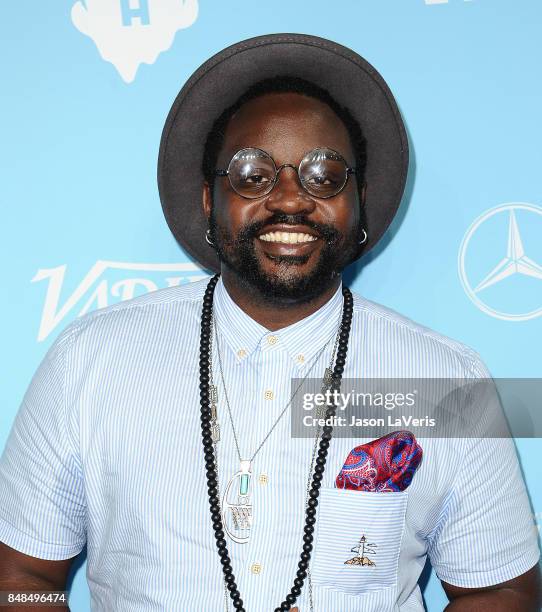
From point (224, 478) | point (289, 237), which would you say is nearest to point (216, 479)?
point (224, 478)

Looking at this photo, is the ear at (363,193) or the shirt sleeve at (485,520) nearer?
the shirt sleeve at (485,520)

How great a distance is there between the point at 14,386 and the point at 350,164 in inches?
39.0

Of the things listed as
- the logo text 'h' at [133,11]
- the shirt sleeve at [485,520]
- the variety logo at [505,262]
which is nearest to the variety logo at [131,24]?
the logo text 'h' at [133,11]

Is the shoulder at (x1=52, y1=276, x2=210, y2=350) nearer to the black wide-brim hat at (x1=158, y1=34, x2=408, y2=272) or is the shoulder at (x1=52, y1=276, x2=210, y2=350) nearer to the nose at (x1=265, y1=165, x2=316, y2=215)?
the black wide-brim hat at (x1=158, y1=34, x2=408, y2=272)

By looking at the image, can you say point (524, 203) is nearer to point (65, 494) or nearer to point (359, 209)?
point (359, 209)

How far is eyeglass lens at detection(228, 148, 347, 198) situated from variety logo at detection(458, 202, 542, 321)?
1.63 ft

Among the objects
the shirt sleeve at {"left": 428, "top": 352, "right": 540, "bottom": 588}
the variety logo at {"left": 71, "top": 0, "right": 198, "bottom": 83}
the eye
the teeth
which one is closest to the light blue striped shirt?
the shirt sleeve at {"left": 428, "top": 352, "right": 540, "bottom": 588}

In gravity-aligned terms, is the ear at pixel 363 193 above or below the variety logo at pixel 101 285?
above

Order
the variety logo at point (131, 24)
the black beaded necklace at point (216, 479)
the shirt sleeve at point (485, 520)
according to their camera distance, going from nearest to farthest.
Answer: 1. the black beaded necklace at point (216, 479)
2. the shirt sleeve at point (485, 520)
3. the variety logo at point (131, 24)

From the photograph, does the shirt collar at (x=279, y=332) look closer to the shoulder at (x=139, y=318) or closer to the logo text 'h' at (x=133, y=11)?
the shoulder at (x=139, y=318)

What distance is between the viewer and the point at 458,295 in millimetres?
2016

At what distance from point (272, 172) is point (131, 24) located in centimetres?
60

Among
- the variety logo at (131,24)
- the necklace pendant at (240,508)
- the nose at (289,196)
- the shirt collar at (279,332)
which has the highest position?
the variety logo at (131,24)

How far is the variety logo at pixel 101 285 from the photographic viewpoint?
79.0 inches
